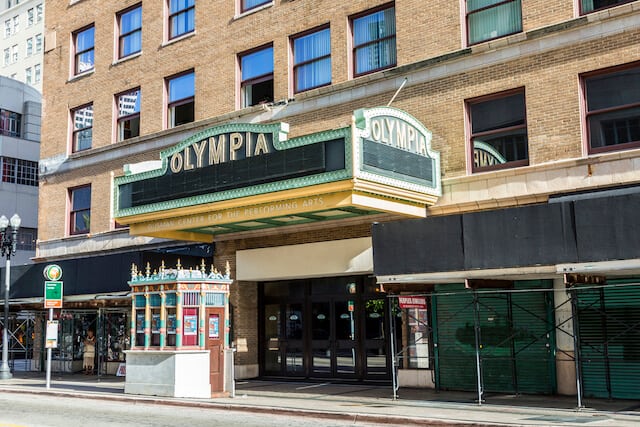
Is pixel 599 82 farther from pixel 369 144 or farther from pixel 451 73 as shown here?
pixel 369 144

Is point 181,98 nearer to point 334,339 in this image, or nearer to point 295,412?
point 334,339

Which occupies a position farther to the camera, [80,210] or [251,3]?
[80,210]

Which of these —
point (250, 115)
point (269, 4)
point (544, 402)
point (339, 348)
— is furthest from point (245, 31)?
point (544, 402)

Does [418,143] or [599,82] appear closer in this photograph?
[599,82]

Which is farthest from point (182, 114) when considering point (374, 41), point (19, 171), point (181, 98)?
point (19, 171)

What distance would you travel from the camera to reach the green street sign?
23578mm

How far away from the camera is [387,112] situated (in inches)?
731

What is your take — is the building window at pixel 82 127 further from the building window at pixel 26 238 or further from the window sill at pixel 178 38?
the building window at pixel 26 238

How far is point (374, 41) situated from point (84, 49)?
15464 millimetres

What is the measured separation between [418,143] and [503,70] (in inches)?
112

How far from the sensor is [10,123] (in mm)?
56781

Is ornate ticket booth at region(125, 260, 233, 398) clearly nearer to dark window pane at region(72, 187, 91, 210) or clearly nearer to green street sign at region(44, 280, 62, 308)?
green street sign at region(44, 280, 62, 308)

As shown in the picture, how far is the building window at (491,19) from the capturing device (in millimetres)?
19438

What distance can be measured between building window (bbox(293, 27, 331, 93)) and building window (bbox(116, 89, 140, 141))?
8208mm
